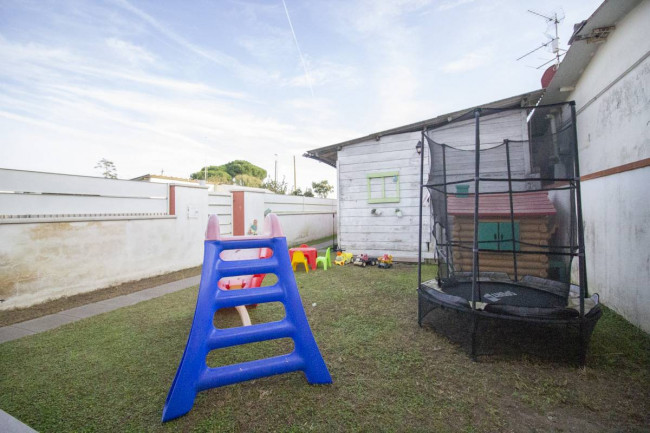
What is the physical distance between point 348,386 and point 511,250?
208 cm

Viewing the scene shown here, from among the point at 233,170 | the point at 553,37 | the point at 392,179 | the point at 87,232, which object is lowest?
the point at 87,232

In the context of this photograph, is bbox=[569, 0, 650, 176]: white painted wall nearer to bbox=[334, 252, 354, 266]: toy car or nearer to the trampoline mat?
the trampoline mat

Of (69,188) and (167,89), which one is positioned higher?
(167,89)

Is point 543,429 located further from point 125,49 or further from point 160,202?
point 125,49

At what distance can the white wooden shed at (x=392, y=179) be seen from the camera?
6.41m

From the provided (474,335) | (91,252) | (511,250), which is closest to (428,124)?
(511,250)

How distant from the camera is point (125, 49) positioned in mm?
6285

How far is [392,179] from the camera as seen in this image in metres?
7.29

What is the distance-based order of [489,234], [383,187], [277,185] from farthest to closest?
1. [277,185]
2. [383,187]
3. [489,234]

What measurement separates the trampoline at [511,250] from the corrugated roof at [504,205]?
0.01 m

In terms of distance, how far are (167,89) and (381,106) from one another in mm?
6926

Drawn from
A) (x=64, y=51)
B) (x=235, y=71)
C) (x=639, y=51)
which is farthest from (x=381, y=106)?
(x=64, y=51)

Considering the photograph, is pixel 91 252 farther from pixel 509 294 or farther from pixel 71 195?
pixel 509 294

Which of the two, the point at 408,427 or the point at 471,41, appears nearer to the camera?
the point at 408,427
